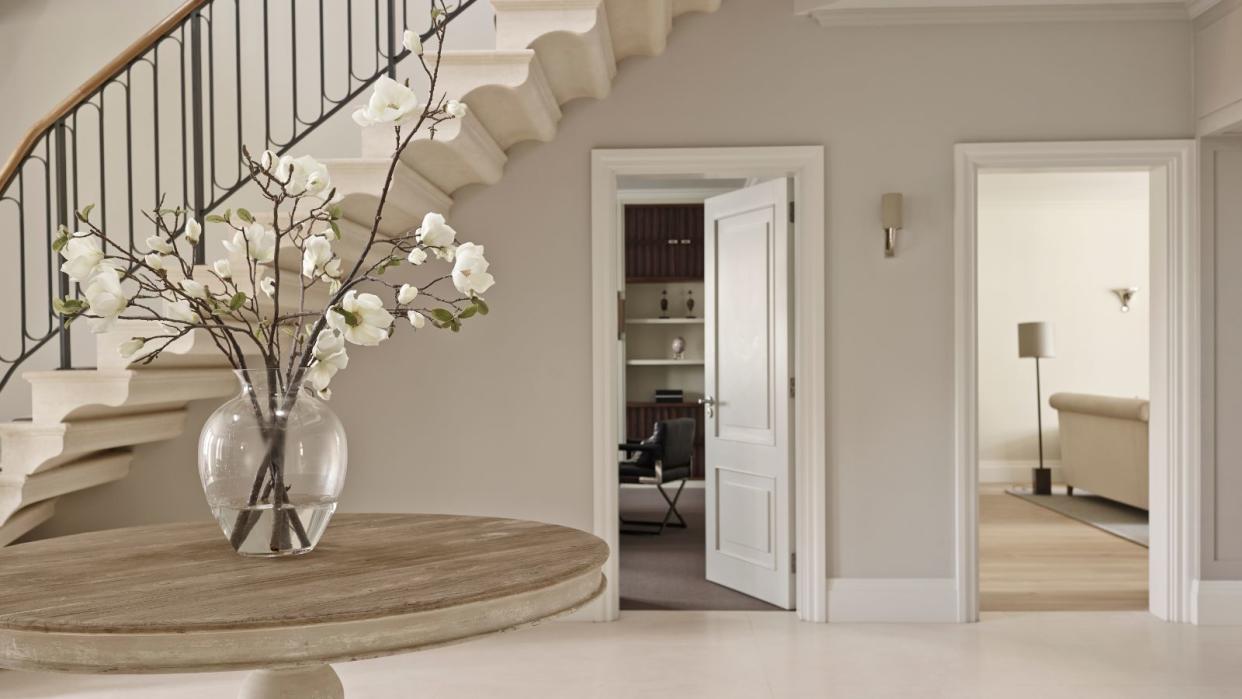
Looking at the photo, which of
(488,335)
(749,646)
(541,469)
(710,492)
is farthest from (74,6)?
(749,646)

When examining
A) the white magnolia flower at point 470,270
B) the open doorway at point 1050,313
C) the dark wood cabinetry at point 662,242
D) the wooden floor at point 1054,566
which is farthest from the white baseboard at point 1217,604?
the dark wood cabinetry at point 662,242

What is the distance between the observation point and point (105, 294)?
1581mm

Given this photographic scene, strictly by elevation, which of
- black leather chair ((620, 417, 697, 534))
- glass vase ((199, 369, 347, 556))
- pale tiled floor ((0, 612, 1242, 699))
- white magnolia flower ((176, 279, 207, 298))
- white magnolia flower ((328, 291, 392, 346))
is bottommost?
pale tiled floor ((0, 612, 1242, 699))

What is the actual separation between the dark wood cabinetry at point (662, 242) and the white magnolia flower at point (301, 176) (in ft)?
23.7

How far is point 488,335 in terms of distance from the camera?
4.65m

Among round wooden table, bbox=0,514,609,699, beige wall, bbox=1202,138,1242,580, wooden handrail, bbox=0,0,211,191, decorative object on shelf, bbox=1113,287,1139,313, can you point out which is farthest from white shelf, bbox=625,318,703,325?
round wooden table, bbox=0,514,609,699

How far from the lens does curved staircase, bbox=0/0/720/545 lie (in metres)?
3.44

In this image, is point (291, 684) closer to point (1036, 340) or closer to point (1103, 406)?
point (1103, 406)

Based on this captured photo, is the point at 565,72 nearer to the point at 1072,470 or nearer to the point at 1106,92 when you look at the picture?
the point at 1106,92

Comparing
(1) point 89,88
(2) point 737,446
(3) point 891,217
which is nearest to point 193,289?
(1) point 89,88

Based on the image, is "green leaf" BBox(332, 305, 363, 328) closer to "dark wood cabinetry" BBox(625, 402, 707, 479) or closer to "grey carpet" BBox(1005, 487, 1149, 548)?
"grey carpet" BBox(1005, 487, 1149, 548)

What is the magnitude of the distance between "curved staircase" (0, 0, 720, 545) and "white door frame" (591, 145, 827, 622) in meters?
0.46

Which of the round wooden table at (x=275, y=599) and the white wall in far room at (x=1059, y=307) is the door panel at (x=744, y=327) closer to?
the round wooden table at (x=275, y=599)

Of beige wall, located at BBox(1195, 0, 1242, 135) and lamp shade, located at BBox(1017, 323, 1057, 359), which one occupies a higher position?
beige wall, located at BBox(1195, 0, 1242, 135)
